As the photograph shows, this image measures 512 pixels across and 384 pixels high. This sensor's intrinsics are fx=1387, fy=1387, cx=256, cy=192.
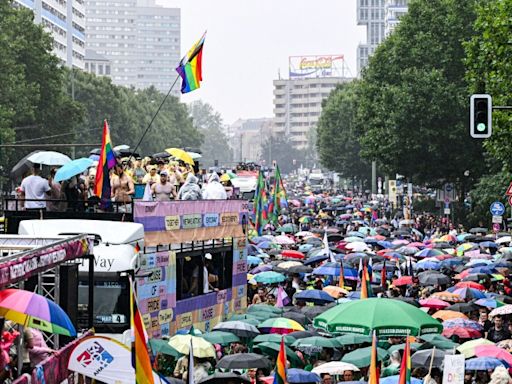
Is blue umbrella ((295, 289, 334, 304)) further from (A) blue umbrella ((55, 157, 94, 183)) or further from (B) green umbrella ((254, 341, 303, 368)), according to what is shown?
(B) green umbrella ((254, 341, 303, 368))

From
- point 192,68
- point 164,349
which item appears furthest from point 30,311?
point 192,68

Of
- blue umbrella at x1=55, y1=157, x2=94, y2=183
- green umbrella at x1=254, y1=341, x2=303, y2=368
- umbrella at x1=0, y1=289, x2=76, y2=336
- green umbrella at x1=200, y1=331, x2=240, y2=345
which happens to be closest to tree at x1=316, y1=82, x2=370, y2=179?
blue umbrella at x1=55, y1=157, x2=94, y2=183

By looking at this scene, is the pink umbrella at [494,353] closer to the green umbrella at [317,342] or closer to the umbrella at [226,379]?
the green umbrella at [317,342]

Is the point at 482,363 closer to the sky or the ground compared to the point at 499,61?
closer to the ground

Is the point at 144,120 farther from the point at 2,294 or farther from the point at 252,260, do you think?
the point at 2,294

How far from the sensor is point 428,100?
2420 inches

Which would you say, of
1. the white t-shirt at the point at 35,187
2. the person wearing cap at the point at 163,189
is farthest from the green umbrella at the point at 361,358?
the person wearing cap at the point at 163,189

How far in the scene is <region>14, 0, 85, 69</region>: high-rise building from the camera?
142125 mm

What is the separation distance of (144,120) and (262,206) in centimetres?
10337

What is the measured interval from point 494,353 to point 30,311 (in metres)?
9.46

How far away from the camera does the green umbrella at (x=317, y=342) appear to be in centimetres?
1886

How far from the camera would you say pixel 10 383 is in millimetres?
10180

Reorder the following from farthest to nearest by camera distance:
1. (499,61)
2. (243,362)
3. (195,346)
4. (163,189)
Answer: (499,61) < (163,189) < (195,346) < (243,362)

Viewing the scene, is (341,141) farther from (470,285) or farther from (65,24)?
(470,285)
